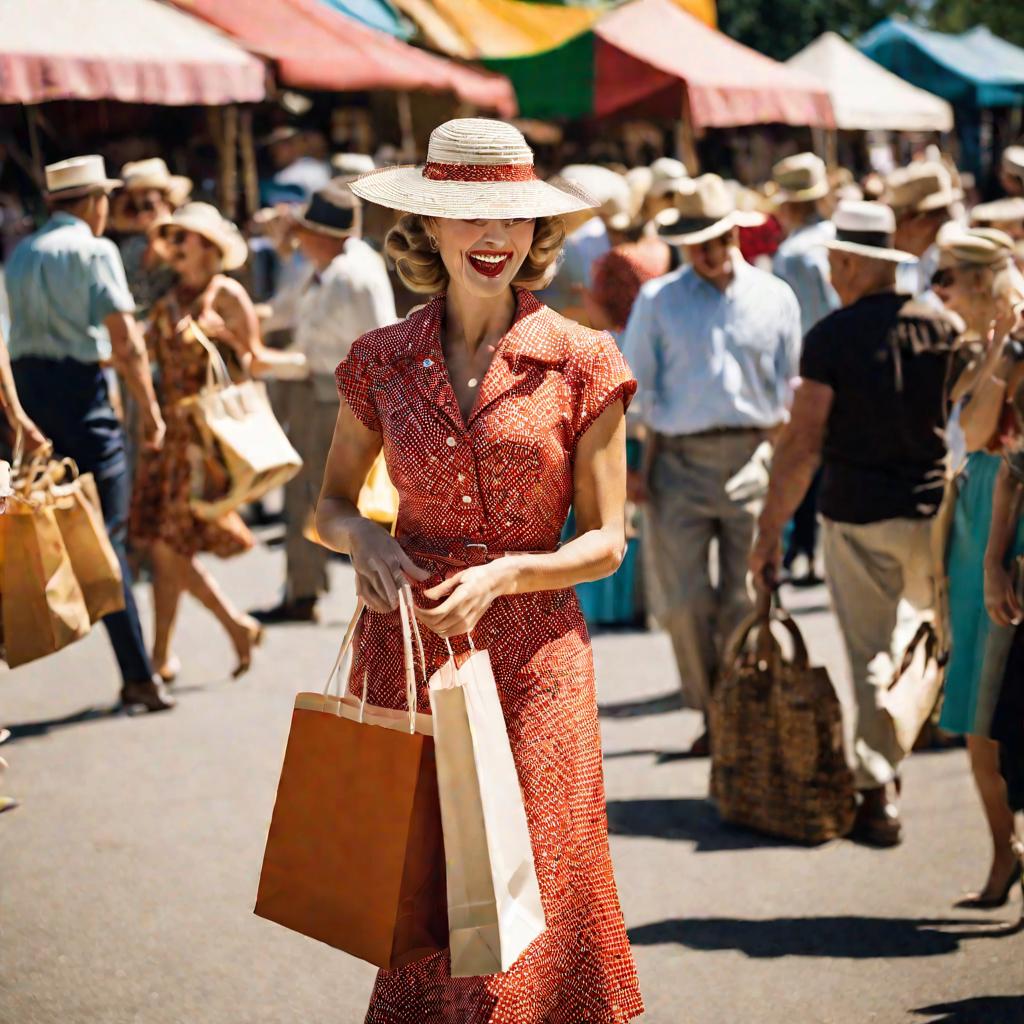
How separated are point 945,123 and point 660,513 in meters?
13.3

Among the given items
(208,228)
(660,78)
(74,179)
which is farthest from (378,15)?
(74,179)

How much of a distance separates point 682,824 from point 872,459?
149cm

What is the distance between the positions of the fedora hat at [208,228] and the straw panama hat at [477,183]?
452 cm

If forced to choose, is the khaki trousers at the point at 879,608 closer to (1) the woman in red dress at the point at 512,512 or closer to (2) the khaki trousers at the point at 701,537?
(2) the khaki trousers at the point at 701,537

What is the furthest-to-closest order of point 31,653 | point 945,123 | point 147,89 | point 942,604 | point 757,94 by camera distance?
point 945,123
point 757,94
point 147,89
point 31,653
point 942,604

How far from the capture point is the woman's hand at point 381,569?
3.14 m

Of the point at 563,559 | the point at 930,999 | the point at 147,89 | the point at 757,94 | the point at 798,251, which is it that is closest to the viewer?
the point at 563,559

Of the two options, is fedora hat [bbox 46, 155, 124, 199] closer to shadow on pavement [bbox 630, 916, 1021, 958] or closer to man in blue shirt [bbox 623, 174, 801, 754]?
man in blue shirt [bbox 623, 174, 801, 754]

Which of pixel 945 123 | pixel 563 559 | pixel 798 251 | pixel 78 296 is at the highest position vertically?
pixel 563 559

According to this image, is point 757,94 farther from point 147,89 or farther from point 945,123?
point 147,89

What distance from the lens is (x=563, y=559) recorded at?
3232mm

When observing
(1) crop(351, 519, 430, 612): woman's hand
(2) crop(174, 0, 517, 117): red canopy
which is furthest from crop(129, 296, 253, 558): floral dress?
(2) crop(174, 0, 517, 117): red canopy

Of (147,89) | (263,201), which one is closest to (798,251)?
(147,89)

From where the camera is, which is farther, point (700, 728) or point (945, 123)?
point (945, 123)
